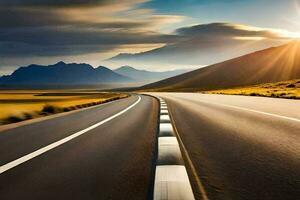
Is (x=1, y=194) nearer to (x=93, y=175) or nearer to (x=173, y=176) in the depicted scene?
(x=93, y=175)

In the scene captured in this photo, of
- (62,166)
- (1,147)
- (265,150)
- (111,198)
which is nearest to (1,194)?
(111,198)

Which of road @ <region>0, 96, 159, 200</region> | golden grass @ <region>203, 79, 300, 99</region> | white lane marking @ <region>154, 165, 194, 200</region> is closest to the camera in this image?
white lane marking @ <region>154, 165, 194, 200</region>

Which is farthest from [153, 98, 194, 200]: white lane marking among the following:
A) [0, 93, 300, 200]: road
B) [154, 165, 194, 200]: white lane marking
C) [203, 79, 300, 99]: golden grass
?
[203, 79, 300, 99]: golden grass

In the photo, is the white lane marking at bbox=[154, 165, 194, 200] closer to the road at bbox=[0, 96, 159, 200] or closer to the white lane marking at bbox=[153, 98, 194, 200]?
the white lane marking at bbox=[153, 98, 194, 200]

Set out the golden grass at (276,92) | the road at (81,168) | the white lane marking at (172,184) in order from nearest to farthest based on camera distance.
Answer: the white lane marking at (172,184) → the road at (81,168) → the golden grass at (276,92)

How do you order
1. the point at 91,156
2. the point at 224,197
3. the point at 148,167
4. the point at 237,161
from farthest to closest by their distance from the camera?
1. the point at 91,156
2. the point at 237,161
3. the point at 148,167
4. the point at 224,197

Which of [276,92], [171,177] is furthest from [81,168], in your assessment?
[276,92]

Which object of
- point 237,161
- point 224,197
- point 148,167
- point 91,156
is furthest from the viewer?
point 91,156

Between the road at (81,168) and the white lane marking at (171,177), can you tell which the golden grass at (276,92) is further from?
the white lane marking at (171,177)

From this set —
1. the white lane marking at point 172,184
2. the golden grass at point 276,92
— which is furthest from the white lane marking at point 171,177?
the golden grass at point 276,92

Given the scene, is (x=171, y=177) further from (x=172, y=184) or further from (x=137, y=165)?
(x=137, y=165)

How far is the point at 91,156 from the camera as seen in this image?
720 cm

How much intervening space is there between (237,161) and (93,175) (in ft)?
7.30

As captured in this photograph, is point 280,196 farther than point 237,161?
No
